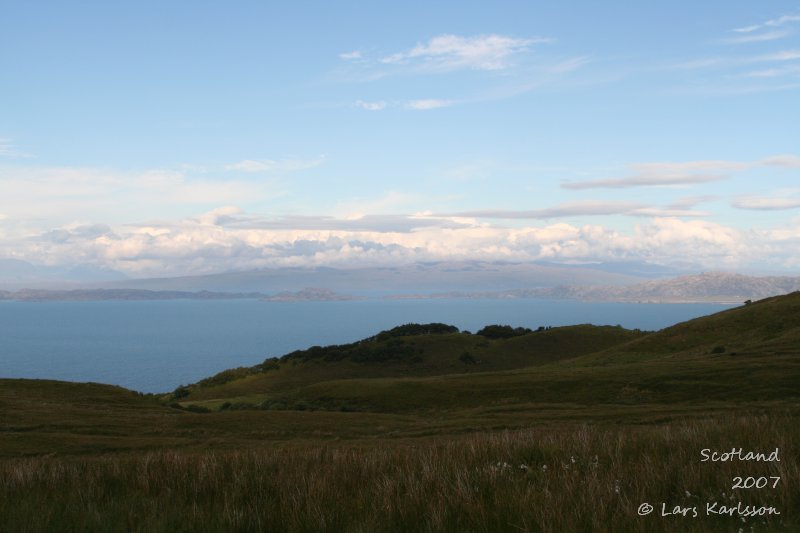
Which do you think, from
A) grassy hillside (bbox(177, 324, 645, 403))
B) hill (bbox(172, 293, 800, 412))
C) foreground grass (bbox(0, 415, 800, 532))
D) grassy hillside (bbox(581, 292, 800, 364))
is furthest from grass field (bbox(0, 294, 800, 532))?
grassy hillside (bbox(177, 324, 645, 403))

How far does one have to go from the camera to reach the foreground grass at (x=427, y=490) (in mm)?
6285

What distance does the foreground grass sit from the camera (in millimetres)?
6285

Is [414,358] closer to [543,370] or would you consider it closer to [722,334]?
[543,370]

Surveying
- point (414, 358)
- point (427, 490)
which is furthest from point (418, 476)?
point (414, 358)

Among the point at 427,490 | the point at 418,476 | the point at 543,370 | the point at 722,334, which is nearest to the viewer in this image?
the point at 427,490

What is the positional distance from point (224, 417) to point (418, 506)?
27031 millimetres

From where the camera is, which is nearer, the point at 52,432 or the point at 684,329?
the point at 52,432

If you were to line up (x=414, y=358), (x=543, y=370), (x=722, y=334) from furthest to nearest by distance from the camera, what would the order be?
1. (x=414, y=358)
2. (x=722, y=334)
3. (x=543, y=370)

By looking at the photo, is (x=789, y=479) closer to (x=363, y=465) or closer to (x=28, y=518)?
(x=363, y=465)

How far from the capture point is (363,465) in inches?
356

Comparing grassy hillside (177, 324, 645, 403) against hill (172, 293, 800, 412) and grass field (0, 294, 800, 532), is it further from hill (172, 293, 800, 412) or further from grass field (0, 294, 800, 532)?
grass field (0, 294, 800, 532)

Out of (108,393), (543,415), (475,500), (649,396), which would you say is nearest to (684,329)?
(649,396)

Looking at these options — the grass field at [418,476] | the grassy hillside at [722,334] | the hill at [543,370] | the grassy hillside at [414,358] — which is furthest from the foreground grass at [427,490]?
the grassy hillside at [414,358]

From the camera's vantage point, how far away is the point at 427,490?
7340 millimetres
